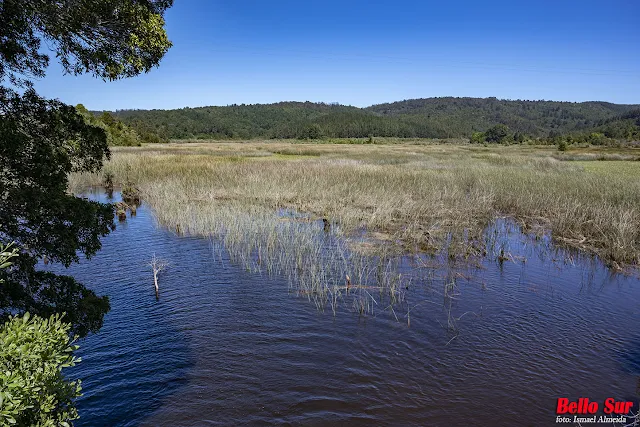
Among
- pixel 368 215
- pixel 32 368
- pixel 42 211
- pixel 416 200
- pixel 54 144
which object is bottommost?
pixel 368 215

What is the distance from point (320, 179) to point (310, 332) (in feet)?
50.6

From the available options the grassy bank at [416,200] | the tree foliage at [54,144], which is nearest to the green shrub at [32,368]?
the tree foliage at [54,144]

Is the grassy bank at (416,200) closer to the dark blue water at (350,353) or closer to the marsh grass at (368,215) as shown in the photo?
the marsh grass at (368,215)

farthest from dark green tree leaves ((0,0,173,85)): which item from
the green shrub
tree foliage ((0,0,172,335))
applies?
the green shrub

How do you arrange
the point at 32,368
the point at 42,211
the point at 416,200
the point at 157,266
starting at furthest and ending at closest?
the point at 416,200 → the point at 157,266 → the point at 42,211 → the point at 32,368

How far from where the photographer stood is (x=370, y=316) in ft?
25.7

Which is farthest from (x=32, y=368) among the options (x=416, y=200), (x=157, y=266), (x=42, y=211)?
(x=416, y=200)

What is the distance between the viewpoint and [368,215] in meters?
15.4

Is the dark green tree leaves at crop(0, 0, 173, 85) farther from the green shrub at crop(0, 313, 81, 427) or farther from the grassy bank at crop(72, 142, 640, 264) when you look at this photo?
the grassy bank at crop(72, 142, 640, 264)

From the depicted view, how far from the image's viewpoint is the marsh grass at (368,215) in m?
10.5

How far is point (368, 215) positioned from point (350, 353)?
9271 mm

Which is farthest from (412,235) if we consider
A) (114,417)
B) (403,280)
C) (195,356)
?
(114,417)

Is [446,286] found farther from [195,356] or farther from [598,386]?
[195,356]

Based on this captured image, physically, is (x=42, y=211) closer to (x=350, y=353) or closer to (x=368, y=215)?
(x=350, y=353)
